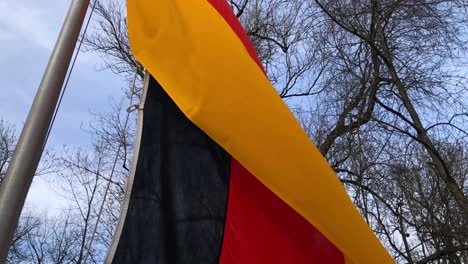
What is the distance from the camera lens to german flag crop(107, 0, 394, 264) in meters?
3.10

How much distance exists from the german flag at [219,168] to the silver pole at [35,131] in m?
0.53

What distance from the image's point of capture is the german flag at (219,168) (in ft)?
10.2

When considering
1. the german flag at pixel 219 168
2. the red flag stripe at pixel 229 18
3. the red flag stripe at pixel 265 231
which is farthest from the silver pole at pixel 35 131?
the red flag stripe at pixel 265 231

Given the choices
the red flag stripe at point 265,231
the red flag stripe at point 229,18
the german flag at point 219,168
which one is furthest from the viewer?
the red flag stripe at point 229,18

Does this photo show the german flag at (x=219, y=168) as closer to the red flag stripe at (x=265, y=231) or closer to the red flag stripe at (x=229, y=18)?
the red flag stripe at (x=265, y=231)

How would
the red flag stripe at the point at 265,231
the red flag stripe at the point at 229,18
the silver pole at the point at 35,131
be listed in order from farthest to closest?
the red flag stripe at the point at 229,18, the red flag stripe at the point at 265,231, the silver pole at the point at 35,131

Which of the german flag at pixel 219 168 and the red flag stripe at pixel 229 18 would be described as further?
the red flag stripe at pixel 229 18

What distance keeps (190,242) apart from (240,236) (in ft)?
1.11

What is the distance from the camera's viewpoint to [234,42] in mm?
3482

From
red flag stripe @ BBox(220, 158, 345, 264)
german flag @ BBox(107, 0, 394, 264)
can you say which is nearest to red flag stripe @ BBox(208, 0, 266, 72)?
german flag @ BBox(107, 0, 394, 264)

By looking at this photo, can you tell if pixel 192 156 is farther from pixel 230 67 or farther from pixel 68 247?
pixel 68 247

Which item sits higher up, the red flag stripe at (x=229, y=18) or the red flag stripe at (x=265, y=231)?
the red flag stripe at (x=229, y=18)

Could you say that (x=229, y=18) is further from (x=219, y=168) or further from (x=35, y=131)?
(x=35, y=131)

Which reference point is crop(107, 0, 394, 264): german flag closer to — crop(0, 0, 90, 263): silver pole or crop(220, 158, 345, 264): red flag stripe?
crop(220, 158, 345, 264): red flag stripe
